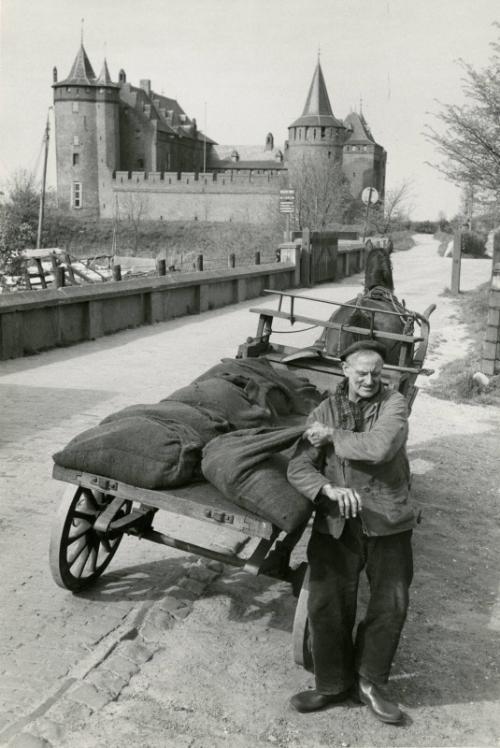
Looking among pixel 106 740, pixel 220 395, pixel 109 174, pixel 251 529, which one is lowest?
pixel 106 740

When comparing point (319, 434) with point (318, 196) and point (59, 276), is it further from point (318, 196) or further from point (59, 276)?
point (318, 196)

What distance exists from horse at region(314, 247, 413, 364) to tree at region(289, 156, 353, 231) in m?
42.3

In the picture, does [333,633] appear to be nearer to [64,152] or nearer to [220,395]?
[220,395]

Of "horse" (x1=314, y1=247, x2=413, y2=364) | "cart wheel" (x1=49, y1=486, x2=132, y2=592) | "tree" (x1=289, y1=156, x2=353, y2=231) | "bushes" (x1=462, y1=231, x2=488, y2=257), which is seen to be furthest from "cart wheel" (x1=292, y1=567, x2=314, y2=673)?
"tree" (x1=289, y1=156, x2=353, y2=231)

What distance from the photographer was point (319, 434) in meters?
3.54

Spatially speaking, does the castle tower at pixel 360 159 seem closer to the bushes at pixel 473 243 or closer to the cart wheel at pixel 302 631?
the bushes at pixel 473 243

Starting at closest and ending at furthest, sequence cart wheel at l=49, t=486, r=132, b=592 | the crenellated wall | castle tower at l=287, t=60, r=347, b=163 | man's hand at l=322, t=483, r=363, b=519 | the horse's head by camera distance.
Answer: man's hand at l=322, t=483, r=363, b=519, cart wheel at l=49, t=486, r=132, b=592, the horse's head, castle tower at l=287, t=60, r=347, b=163, the crenellated wall

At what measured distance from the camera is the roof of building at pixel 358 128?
88312 mm

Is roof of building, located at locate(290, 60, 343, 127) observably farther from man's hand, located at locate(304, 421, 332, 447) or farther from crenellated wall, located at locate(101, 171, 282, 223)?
man's hand, located at locate(304, 421, 332, 447)

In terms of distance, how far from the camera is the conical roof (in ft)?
274

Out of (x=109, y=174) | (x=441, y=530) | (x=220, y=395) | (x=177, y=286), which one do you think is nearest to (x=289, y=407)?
(x=220, y=395)

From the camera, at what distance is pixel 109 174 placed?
8519 cm

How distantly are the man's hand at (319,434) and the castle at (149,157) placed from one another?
76.6m

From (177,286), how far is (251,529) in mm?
13883
